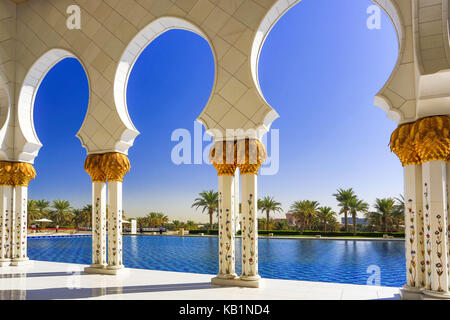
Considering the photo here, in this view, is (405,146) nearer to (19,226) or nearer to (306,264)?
(306,264)

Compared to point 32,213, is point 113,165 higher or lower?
higher

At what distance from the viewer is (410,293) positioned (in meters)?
4.25

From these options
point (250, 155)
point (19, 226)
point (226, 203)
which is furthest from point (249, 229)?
point (19, 226)

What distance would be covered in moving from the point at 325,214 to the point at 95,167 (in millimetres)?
23914

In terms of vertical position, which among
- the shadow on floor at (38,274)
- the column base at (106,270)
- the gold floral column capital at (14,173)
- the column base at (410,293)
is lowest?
the shadow on floor at (38,274)

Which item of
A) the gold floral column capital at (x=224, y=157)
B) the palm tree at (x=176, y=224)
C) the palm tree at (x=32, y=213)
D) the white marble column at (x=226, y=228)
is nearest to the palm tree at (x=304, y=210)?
the palm tree at (x=176, y=224)

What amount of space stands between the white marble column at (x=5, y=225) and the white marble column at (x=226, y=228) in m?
5.40

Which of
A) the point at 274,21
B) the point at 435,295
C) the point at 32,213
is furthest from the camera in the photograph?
the point at 32,213

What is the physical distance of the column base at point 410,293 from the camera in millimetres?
4185

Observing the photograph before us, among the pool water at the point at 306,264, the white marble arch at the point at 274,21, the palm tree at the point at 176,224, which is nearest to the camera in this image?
the white marble arch at the point at 274,21

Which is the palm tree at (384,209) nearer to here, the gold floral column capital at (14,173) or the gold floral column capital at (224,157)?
the gold floral column capital at (224,157)

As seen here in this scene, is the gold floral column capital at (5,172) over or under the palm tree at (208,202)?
over

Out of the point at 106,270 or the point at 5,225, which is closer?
the point at 106,270
